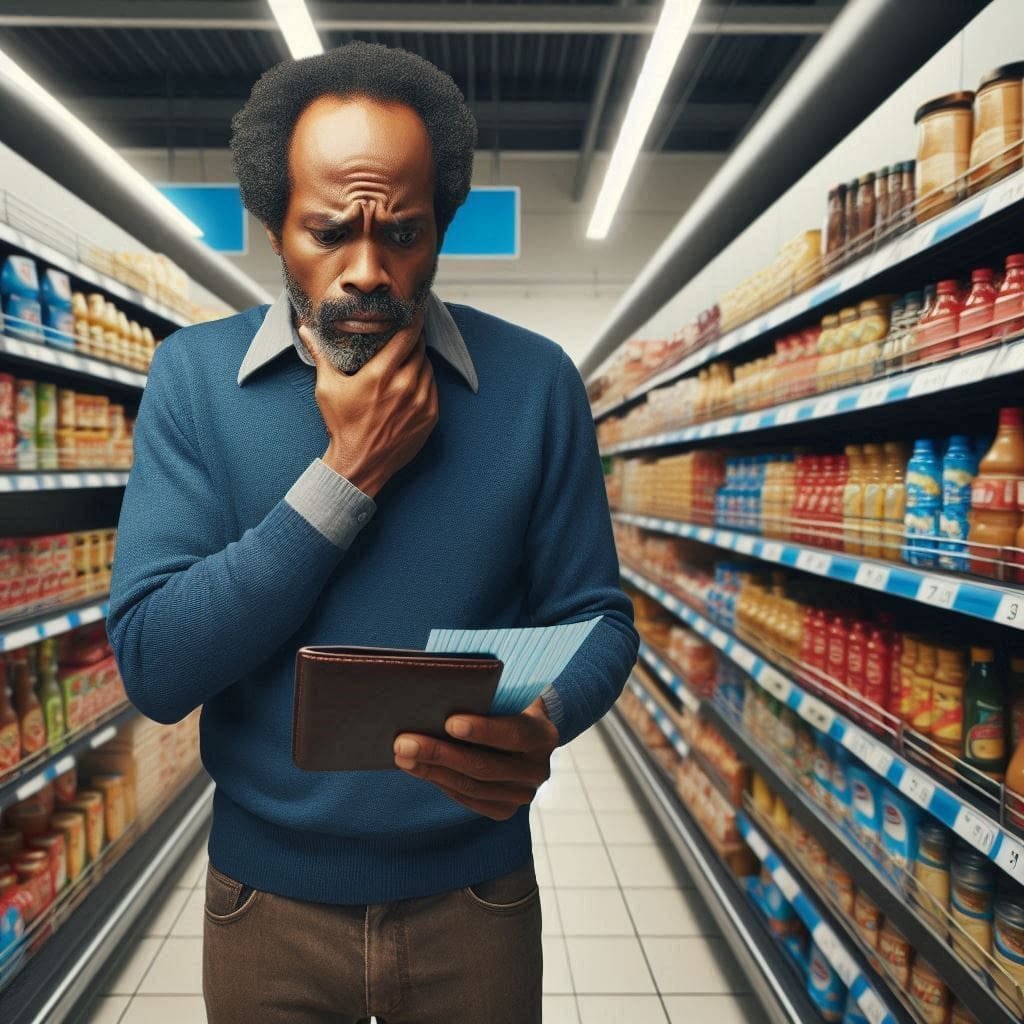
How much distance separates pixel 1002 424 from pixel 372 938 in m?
1.44

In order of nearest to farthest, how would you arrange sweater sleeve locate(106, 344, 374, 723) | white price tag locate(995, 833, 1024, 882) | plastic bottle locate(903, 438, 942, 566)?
1. sweater sleeve locate(106, 344, 374, 723)
2. white price tag locate(995, 833, 1024, 882)
3. plastic bottle locate(903, 438, 942, 566)

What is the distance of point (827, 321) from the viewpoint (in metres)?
2.37

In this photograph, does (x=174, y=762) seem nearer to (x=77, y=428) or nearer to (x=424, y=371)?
(x=77, y=428)

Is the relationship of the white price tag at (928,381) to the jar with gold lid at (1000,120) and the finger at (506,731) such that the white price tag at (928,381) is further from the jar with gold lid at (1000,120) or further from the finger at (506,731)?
the finger at (506,731)

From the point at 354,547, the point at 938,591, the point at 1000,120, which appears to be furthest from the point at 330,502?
the point at 1000,120

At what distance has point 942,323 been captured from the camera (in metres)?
1.75

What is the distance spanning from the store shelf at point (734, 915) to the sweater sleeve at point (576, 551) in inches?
70.3

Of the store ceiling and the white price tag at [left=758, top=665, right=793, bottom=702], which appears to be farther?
the store ceiling

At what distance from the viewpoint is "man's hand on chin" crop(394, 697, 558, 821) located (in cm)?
79

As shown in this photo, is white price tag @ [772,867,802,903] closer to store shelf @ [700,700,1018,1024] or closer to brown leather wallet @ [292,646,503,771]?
store shelf @ [700,700,1018,1024]

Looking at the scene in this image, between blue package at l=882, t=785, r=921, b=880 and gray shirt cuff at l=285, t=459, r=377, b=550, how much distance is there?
1.62 meters

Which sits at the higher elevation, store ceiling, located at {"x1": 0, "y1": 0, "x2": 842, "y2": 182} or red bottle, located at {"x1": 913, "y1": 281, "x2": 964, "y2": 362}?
store ceiling, located at {"x1": 0, "y1": 0, "x2": 842, "y2": 182}

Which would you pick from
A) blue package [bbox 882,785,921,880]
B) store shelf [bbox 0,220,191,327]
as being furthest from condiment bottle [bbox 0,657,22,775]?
blue package [bbox 882,785,921,880]

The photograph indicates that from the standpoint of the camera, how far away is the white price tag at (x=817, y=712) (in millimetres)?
2154
